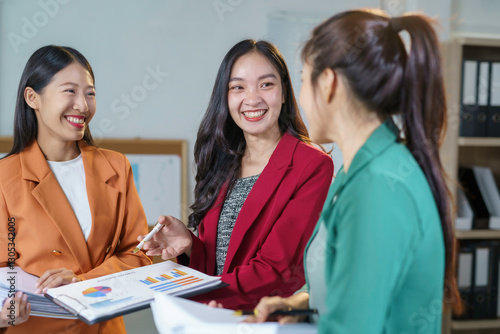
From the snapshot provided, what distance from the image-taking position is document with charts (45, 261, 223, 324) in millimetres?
909

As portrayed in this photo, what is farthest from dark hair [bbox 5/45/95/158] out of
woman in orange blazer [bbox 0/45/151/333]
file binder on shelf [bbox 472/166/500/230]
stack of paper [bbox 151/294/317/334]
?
file binder on shelf [bbox 472/166/500/230]

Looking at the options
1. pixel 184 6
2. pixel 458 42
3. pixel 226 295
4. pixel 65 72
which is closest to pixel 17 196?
pixel 65 72

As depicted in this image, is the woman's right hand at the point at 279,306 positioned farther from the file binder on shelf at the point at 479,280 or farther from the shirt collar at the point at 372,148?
the file binder on shelf at the point at 479,280

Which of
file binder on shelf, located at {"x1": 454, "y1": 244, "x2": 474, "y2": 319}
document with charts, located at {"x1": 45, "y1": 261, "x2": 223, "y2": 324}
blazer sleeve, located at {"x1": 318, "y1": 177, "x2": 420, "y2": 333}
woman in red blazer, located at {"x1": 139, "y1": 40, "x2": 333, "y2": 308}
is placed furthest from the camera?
file binder on shelf, located at {"x1": 454, "y1": 244, "x2": 474, "y2": 319}

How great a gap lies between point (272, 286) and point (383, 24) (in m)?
0.79

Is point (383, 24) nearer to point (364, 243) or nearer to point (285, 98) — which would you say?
point (364, 243)

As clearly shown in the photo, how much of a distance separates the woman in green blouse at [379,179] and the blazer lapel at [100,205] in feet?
2.28

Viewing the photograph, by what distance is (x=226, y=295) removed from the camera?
4.11 ft

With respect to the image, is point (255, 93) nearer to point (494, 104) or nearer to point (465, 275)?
point (494, 104)

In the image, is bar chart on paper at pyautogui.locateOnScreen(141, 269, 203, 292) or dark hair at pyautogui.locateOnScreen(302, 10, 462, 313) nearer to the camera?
dark hair at pyautogui.locateOnScreen(302, 10, 462, 313)

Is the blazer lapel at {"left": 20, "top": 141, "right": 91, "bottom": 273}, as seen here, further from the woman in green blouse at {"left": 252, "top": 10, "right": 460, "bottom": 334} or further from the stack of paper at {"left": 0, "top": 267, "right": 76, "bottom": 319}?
the woman in green blouse at {"left": 252, "top": 10, "right": 460, "bottom": 334}

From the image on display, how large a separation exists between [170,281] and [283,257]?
0.34m

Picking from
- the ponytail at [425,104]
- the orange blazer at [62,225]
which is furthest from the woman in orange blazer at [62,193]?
the ponytail at [425,104]

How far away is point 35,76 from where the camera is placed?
52.5 inches
